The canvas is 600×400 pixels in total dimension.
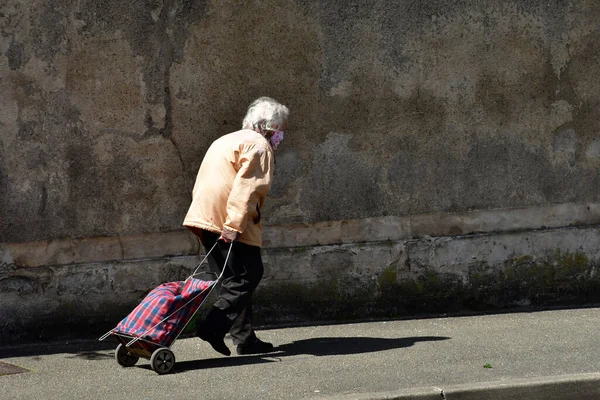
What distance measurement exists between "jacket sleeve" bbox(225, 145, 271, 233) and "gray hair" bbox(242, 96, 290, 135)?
0.83 feet

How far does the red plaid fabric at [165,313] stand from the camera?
235 inches

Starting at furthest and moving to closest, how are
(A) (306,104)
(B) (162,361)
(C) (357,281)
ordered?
(C) (357,281) → (A) (306,104) → (B) (162,361)

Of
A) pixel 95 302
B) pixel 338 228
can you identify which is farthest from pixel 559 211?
pixel 95 302

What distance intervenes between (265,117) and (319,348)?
150 centimetres

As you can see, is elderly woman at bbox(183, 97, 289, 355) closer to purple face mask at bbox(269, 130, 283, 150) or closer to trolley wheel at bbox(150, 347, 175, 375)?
purple face mask at bbox(269, 130, 283, 150)

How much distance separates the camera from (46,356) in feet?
21.8

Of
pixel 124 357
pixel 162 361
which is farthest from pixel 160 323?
pixel 124 357

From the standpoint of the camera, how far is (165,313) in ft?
19.7

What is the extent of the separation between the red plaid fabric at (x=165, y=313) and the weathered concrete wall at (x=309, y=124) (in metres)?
1.11

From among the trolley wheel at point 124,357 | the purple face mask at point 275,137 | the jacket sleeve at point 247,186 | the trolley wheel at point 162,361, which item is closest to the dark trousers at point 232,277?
the jacket sleeve at point 247,186

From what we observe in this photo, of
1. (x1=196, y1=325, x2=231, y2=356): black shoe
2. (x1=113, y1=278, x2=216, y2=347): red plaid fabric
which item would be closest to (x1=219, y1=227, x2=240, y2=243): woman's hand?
(x1=113, y1=278, x2=216, y2=347): red plaid fabric

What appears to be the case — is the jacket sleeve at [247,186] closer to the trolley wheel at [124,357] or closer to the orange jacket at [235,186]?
the orange jacket at [235,186]

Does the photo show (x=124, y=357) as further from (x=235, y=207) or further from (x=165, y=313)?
(x=235, y=207)

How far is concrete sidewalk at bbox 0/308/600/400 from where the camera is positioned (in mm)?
5598
